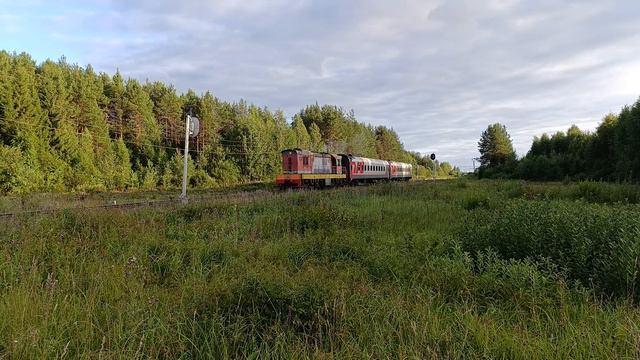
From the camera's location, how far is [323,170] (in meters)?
32.8

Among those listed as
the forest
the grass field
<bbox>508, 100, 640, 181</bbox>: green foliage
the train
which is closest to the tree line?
<bbox>508, 100, 640, 181</bbox>: green foliage

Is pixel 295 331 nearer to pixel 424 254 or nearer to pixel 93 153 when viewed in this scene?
pixel 424 254

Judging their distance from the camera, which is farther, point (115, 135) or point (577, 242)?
point (115, 135)

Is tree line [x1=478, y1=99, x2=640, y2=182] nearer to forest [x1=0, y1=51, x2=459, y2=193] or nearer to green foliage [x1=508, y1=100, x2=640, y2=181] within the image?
green foliage [x1=508, y1=100, x2=640, y2=181]

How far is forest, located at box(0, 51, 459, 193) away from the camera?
112 feet

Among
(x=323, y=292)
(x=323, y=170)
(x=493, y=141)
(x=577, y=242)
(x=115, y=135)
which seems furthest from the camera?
(x=493, y=141)

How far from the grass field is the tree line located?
63.2ft

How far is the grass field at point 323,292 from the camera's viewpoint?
3.08 meters

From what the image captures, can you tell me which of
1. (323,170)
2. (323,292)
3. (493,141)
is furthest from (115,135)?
(493,141)

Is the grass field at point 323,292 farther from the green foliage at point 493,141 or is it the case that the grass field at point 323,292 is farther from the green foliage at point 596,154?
the green foliage at point 493,141

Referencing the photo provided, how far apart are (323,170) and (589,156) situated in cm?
2737

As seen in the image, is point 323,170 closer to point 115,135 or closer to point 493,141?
point 115,135

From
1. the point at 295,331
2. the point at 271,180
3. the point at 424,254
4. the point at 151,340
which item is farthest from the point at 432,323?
the point at 271,180

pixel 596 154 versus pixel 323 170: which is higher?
pixel 596 154
